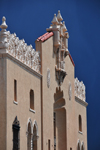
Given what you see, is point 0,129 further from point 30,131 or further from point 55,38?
point 55,38

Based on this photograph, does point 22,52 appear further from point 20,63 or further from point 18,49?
point 20,63

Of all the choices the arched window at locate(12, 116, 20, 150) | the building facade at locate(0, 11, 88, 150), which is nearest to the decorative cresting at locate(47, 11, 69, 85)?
the building facade at locate(0, 11, 88, 150)

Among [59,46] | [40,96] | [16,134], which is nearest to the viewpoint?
[16,134]

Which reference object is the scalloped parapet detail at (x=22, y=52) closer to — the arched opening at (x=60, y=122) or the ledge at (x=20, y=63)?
the ledge at (x=20, y=63)

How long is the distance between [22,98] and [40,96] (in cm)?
355

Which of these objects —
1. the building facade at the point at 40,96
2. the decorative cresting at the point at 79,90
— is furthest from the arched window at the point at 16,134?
the decorative cresting at the point at 79,90

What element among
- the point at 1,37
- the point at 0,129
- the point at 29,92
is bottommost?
the point at 0,129

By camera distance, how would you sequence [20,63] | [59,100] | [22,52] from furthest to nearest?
[59,100] → [22,52] → [20,63]

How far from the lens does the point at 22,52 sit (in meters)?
42.3

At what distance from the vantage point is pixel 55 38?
159 feet

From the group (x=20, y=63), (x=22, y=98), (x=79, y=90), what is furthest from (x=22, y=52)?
(x=79, y=90)

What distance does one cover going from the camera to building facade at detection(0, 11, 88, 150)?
1555 inches

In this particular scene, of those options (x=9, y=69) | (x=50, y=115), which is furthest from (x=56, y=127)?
(x=9, y=69)

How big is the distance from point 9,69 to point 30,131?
18.4ft
